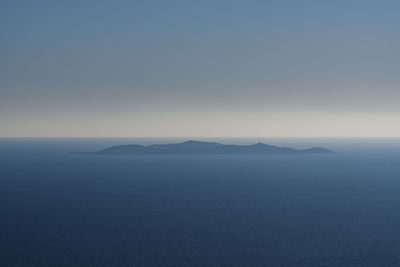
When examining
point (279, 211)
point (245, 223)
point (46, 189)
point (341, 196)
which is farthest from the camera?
point (46, 189)

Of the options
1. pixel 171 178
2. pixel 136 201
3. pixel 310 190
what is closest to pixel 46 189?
pixel 136 201

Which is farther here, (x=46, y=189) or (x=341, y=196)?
(x=46, y=189)

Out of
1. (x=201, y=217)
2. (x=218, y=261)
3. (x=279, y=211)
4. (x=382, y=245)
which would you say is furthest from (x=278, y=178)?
(x=218, y=261)

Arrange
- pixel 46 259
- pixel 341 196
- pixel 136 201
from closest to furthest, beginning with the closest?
1. pixel 46 259
2. pixel 136 201
3. pixel 341 196

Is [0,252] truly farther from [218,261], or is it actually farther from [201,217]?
[201,217]

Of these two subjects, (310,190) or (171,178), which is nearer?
(310,190)

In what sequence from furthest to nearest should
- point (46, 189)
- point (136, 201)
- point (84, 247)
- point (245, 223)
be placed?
point (46, 189) < point (136, 201) < point (245, 223) < point (84, 247)

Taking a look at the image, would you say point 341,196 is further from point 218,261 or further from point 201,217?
point 218,261

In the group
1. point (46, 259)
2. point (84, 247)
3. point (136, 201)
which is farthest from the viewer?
point (136, 201)
